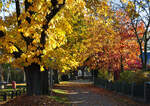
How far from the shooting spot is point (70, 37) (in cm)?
2261

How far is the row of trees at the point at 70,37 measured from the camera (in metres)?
10.1

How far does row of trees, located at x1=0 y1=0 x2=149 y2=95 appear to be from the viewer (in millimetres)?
10078

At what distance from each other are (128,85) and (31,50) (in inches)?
384

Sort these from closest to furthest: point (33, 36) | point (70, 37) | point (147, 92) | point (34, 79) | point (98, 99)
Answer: point (33, 36) < point (34, 79) < point (147, 92) < point (98, 99) < point (70, 37)

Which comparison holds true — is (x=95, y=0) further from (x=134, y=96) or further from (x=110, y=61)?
(x=110, y=61)

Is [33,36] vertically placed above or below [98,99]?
above

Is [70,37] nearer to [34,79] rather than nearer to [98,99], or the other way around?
[98,99]

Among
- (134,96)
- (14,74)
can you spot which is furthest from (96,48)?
(14,74)

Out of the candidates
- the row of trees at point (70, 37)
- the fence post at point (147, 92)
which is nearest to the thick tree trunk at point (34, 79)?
the row of trees at point (70, 37)

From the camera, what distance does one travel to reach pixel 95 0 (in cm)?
1185

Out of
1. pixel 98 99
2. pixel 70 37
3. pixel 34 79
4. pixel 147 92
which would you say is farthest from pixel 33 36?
pixel 70 37

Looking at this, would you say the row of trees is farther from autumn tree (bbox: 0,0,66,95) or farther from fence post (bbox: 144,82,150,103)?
fence post (bbox: 144,82,150,103)

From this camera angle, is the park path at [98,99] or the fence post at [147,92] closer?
the fence post at [147,92]

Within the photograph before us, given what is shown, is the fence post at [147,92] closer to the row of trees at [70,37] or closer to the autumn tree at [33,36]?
the row of trees at [70,37]
